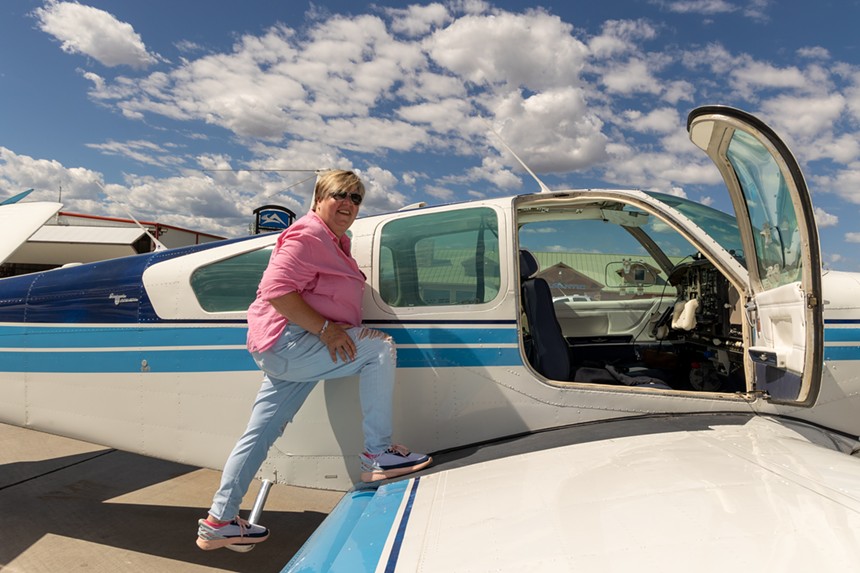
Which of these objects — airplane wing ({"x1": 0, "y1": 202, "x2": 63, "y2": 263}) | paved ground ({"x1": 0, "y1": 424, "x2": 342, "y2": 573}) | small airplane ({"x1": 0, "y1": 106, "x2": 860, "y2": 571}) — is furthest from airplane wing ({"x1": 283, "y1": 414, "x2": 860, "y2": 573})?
airplane wing ({"x1": 0, "y1": 202, "x2": 63, "y2": 263})

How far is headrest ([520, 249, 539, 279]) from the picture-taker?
2986 millimetres

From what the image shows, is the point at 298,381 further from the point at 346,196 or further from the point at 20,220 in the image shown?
the point at 20,220

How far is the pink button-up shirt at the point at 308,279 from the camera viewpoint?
7.19 ft

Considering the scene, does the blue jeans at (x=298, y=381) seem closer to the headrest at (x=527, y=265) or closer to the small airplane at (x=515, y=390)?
the small airplane at (x=515, y=390)

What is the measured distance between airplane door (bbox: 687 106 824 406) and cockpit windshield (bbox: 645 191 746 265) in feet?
0.39

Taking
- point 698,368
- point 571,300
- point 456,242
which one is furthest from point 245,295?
point 698,368

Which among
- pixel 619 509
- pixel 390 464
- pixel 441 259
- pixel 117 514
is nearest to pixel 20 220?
pixel 117 514

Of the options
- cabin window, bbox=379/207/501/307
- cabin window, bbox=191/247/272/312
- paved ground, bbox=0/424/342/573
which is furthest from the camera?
paved ground, bbox=0/424/342/573

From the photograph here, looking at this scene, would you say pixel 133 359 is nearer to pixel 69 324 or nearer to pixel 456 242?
pixel 69 324

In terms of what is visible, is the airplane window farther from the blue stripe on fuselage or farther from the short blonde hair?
the short blonde hair

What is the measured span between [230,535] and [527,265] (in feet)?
6.63

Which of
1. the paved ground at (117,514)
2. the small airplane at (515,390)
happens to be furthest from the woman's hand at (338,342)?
the paved ground at (117,514)

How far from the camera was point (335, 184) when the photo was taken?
2.33 metres

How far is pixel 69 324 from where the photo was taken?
304 cm
